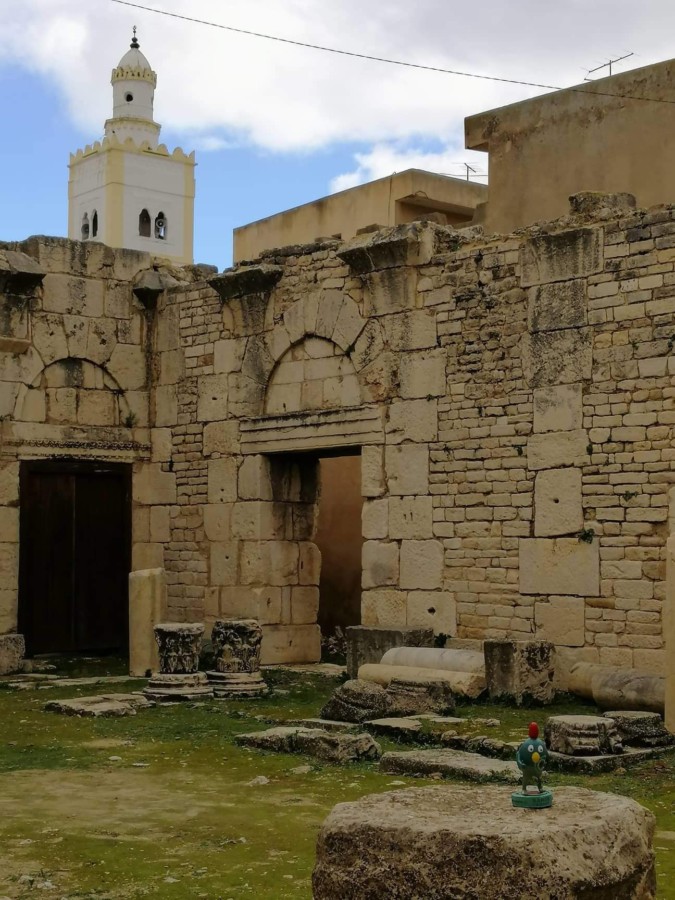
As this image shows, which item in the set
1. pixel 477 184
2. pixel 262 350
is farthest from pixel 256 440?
pixel 477 184

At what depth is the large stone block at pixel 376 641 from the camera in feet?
36.4

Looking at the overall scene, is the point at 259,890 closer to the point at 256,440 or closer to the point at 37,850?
the point at 37,850

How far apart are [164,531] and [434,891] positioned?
1039 centimetres

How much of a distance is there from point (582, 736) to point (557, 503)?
323cm

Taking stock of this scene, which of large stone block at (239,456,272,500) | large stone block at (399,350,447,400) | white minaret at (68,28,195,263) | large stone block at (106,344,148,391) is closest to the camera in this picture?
large stone block at (399,350,447,400)

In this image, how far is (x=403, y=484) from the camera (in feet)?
38.0

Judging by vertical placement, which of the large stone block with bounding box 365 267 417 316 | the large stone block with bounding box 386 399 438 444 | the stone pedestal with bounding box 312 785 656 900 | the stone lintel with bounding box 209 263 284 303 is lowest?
the stone pedestal with bounding box 312 785 656 900

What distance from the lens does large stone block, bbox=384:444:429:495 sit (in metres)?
11.4

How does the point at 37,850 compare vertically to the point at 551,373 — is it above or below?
below

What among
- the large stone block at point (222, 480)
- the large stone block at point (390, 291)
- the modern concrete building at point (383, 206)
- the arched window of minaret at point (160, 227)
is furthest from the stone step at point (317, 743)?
the arched window of minaret at point (160, 227)

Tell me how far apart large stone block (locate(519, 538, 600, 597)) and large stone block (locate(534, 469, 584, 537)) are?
0.32 feet

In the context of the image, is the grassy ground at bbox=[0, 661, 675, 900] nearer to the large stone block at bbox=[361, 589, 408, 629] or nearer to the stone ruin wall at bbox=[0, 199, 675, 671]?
the stone ruin wall at bbox=[0, 199, 675, 671]

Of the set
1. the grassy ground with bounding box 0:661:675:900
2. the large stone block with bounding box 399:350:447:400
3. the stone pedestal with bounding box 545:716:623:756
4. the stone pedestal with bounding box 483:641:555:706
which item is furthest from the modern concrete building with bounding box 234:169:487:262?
the stone pedestal with bounding box 545:716:623:756

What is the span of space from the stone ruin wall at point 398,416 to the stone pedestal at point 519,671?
338 millimetres
